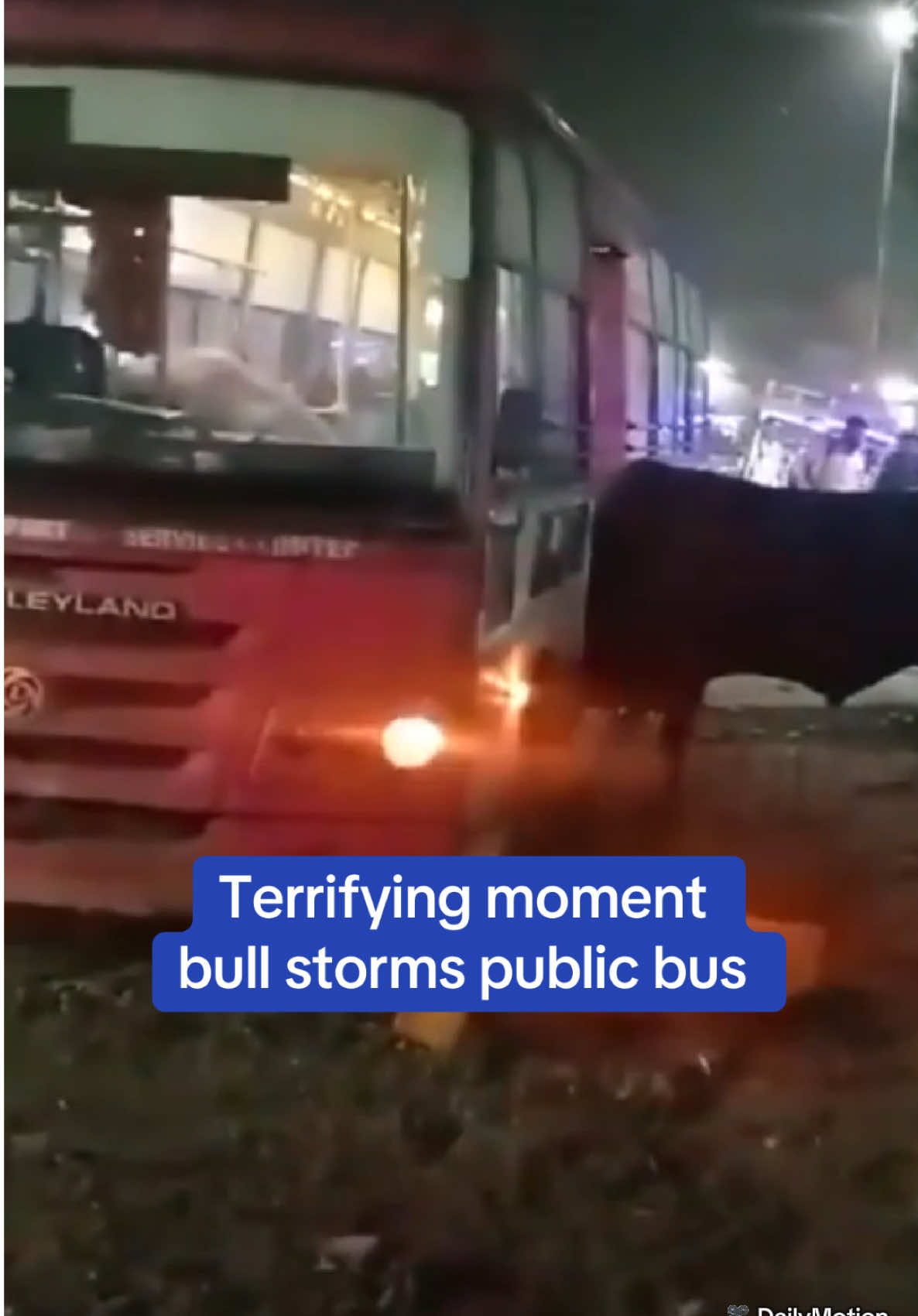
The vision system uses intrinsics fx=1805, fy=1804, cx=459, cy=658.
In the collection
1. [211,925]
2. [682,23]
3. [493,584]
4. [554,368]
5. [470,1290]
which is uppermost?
[682,23]

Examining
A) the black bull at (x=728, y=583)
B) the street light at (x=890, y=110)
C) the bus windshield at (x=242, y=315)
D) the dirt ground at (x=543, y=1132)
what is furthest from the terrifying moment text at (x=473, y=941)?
the street light at (x=890, y=110)

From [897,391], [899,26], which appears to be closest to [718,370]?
[897,391]

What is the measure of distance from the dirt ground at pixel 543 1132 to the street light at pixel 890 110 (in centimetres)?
30

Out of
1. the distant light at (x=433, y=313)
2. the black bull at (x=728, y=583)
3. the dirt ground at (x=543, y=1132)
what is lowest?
the dirt ground at (x=543, y=1132)

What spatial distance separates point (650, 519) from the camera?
4.33ft

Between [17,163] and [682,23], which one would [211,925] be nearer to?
[17,163]

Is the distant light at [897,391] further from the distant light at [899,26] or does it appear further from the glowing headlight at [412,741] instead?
the glowing headlight at [412,741]

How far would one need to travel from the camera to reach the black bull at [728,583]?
131cm

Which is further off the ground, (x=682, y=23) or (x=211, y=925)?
(x=682, y=23)

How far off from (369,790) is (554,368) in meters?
0.33

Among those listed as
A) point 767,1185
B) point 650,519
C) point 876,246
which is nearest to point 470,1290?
point 767,1185

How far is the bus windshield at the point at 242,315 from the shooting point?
1.27 meters

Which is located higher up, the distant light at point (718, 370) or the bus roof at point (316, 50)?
the bus roof at point (316, 50)

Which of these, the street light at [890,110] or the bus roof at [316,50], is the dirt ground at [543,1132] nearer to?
the street light at [890,110]
